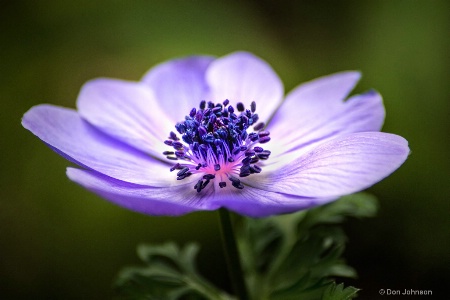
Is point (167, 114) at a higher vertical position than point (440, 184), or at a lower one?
higher

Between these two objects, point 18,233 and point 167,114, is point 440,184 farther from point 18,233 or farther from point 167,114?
point 18,233

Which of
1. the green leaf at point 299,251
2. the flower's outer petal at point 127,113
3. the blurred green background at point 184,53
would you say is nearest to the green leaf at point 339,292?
the green leaf at point 299,251

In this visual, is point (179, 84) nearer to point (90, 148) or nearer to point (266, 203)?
point (90, 148)

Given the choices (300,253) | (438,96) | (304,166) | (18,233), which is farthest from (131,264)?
(438,96)

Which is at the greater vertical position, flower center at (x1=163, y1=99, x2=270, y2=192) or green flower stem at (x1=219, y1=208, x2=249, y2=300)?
flower center at (x1=163, y1=99, x2=270, y2=192)

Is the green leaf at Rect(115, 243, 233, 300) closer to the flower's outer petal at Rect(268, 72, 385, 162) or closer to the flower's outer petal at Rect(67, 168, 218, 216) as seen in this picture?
the flower's outer petal at Rect(67, 168, 218, 216)

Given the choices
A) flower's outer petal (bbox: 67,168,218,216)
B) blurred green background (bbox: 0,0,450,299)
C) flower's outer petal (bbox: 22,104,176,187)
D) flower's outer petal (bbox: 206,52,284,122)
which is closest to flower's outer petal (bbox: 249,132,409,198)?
flower's outer petal (bbox: 67,168,218,216)
